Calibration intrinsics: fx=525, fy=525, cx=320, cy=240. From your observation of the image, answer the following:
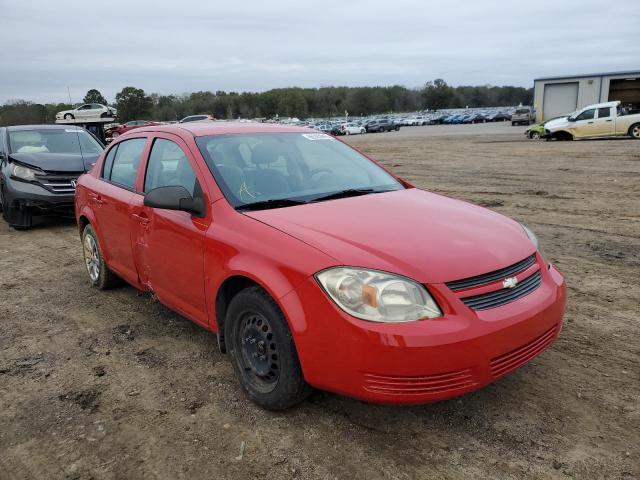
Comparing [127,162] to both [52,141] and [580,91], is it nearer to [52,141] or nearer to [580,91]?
[52,141]

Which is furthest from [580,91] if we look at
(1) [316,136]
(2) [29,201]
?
(1) [316,136]

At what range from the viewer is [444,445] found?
8.98 feet

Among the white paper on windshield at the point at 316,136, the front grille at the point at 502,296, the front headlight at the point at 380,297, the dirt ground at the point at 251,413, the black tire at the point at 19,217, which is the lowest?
the dirt ground at the point at 251,413

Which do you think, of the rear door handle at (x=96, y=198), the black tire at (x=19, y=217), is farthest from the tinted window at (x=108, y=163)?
the black tire at (x=19, y=217)

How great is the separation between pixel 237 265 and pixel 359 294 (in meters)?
0.82

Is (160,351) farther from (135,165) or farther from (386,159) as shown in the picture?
(386,159)

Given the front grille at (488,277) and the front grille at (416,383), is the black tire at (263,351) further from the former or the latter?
the front grille at (488,277)

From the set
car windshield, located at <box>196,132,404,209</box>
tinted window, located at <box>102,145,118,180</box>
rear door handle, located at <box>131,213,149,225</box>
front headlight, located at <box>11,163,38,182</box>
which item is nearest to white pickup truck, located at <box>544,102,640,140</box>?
front headlight, located at <box>11,163,38,182</box>

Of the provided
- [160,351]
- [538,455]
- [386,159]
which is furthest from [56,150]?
[386,159]

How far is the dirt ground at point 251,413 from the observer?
2.62m

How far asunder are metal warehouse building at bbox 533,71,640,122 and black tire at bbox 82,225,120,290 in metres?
46.4

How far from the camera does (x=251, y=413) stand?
122 inches

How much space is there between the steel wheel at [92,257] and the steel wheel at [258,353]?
280 cm

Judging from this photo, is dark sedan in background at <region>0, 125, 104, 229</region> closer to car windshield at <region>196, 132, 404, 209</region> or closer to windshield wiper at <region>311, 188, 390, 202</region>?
car windshield at <region>196, 132, 404, 209</region>
